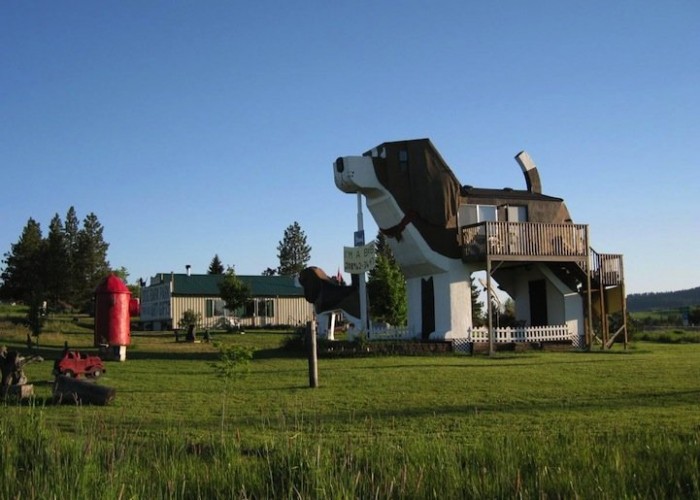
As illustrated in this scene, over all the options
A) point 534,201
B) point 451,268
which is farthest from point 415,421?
point 534,201

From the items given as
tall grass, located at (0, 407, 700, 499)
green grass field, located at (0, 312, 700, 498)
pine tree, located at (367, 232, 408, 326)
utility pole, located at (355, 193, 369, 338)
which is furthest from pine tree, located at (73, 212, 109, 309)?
tall grass, located at (0, 407, 700, 499)

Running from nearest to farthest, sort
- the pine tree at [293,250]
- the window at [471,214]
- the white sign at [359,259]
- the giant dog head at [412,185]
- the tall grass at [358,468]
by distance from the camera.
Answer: the tall grass at [358,468] < the giant dog head at [412,185] < the white sign at [359,259] < the window at [471,214] < the pine tree at [293,250]

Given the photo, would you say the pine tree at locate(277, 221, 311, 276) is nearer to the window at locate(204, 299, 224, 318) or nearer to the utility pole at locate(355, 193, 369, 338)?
the window at locate(204, 299, 224, 318)

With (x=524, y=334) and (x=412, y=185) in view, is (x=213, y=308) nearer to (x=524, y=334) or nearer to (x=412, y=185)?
(x=412, y=185)

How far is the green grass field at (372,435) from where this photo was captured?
6.84m

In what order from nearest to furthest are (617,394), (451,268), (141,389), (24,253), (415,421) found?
(415,421), (617,394), (141,389), (451,268), (24,253)

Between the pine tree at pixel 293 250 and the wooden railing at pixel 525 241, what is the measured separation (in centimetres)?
8454

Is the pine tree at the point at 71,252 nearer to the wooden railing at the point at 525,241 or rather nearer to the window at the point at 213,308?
the window at the point at 213,308

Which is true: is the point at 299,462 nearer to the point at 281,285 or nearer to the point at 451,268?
the point at 451,268

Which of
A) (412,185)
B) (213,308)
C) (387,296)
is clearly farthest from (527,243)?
(213,308)

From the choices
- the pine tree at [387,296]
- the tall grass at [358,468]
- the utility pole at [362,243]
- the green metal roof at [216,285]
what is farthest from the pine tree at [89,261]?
the tall grass at [358,468]

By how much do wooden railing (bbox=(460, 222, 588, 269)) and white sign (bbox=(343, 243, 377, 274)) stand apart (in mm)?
3516

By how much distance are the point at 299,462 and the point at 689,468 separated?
3.59 m

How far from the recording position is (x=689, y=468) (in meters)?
7.07
